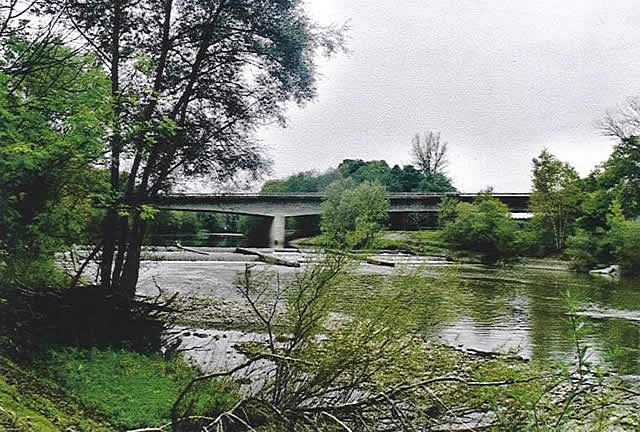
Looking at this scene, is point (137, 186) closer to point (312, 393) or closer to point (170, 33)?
point (170, 33)

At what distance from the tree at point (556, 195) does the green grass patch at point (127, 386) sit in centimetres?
722

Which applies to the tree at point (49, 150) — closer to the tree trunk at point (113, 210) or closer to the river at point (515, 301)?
the tree trunk at point (113, 210)

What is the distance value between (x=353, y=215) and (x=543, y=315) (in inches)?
131

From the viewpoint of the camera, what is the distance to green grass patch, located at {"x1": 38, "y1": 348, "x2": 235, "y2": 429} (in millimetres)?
2826

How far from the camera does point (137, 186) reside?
4910 millimetres

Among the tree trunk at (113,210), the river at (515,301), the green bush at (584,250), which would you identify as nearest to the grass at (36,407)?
the river at (515,301)

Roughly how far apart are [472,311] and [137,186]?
349 cm

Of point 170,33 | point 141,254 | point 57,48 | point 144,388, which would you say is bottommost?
point 144,388

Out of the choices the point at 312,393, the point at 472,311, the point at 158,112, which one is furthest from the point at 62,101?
the point at 472,311

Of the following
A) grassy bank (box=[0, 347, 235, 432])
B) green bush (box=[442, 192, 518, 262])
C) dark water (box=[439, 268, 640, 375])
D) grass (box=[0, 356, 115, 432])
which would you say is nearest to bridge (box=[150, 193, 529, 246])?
green bush (box=[442, 192, 518, 262])

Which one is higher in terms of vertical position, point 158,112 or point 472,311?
A: point 158,112

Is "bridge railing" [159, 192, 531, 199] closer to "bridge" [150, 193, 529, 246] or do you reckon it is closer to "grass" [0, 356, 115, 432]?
"bridge" [150, 193, 529, 246]

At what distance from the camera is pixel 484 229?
374 inches

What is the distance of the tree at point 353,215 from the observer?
9.74 feet
